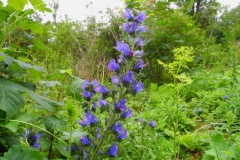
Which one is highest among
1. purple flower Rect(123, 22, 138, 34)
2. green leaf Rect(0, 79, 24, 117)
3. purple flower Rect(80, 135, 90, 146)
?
purple flower Rect(123, 22, 138, 34)

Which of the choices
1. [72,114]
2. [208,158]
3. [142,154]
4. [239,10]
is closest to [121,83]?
[72,114]

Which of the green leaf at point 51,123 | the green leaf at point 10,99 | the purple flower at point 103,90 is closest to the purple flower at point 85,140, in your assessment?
the green leaf at point 51,123

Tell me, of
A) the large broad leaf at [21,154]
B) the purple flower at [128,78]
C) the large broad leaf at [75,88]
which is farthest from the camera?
the large broad leaf at [75,88]

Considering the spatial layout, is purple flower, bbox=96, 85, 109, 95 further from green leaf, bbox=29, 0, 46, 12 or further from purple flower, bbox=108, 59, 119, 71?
green leaf, bbox=29, 0, 46, 12

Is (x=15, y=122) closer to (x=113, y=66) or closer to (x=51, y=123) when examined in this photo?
(x=51, y=123)

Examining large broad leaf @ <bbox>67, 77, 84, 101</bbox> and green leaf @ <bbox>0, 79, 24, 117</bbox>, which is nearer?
green leaf @ <bbox>0, 79, 24, 117</bbox>

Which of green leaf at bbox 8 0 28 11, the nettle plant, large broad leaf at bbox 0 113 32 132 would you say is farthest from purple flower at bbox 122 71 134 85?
green leaf at bbox 8 0 28 11

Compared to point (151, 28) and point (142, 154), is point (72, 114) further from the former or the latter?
point (151, 28)

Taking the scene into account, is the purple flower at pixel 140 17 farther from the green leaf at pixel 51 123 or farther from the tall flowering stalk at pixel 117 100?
the green leaf at pixel 51 123

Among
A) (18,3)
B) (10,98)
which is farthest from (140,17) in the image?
(10,98)

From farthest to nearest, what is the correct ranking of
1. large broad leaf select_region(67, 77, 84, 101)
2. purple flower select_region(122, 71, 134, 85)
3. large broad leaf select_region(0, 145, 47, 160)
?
1. large broad leaf select_region(67, 77, 84, 101)
2. purple flower select_region(122, 71, 134, 85)
3. large broad leaf select_region(0, 145, 47, 160)

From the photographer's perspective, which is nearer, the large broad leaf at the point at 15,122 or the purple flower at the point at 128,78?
the large broad leaf at the point at 15,122

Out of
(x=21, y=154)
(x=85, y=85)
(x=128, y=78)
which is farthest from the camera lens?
(x=85, y=85)

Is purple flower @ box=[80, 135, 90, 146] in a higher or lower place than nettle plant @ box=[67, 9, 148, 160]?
lower
